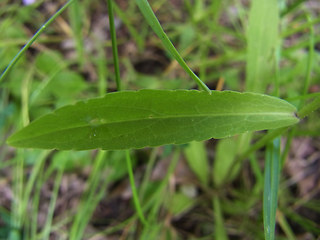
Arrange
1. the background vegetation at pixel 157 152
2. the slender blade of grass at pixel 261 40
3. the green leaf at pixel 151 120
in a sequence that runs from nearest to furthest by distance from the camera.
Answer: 1. the green leaf at pixel 151 120
2. the slender blade of grass at pixel 261 40
3. the background vegetation at pixel 157 152

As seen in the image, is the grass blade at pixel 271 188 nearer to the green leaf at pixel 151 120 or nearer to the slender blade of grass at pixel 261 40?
the green leaf at pixel 151 120

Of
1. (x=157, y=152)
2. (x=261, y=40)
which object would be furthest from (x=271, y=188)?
(x=157, y=152)

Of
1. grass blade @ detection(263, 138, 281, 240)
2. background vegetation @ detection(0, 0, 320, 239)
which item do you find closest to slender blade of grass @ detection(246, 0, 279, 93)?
background vegetation @ detection(0, 0, 320, 239)

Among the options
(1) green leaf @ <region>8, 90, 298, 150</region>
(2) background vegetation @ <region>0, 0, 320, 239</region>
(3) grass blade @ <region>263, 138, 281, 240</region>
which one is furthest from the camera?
(2) background vegetation @ <region>0, 0, 320, 239</region>

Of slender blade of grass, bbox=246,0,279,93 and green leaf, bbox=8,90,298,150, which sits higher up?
slender blade of grass, bbox=246,0,279,93

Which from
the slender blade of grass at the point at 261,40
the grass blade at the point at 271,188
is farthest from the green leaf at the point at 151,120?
the slender blade of grass at the point at 261,40

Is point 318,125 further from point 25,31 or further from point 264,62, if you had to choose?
point 25,31

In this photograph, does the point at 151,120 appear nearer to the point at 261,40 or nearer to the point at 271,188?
the point at 271,188

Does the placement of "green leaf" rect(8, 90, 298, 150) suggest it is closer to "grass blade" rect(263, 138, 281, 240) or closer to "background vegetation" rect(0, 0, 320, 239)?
"grass blade" rect(263, 138, 281, 240)
